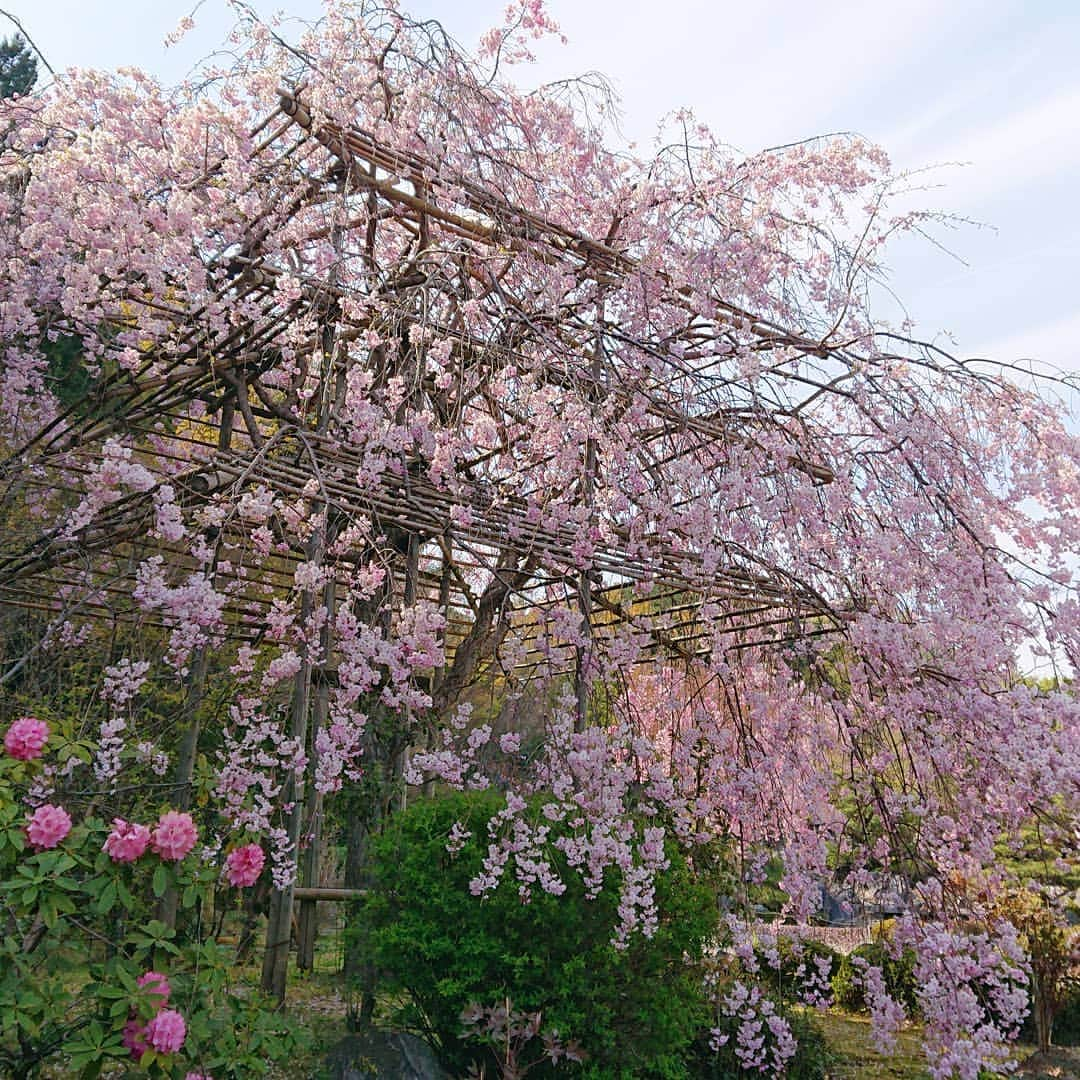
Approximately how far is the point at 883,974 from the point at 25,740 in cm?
581

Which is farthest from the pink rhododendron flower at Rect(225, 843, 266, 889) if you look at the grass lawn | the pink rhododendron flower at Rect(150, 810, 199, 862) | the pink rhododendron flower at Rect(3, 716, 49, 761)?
the grass lawn

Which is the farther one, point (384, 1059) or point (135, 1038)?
point (384, 1059)

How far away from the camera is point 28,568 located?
13.6 feet

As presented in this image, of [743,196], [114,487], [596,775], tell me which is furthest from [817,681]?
[114,487]

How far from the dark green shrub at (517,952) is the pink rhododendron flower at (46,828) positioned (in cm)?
137

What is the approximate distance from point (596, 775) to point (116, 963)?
1720mm

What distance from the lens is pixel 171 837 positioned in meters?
2.47

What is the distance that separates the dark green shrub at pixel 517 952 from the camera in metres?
3.20

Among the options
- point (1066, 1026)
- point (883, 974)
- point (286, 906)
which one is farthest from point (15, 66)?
point (1066, 1026)

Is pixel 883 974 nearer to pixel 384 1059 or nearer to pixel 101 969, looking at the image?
pixel 384 1059

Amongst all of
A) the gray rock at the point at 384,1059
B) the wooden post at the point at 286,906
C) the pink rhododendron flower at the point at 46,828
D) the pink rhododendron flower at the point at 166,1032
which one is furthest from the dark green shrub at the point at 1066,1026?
the pink rhododendron flower at the point at 46,828

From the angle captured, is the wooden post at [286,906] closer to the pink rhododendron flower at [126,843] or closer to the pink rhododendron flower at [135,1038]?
the pink rhododendron flower at [126,843]

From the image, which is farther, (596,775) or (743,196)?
(743,196)

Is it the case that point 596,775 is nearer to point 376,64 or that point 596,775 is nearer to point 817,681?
point 817,681
